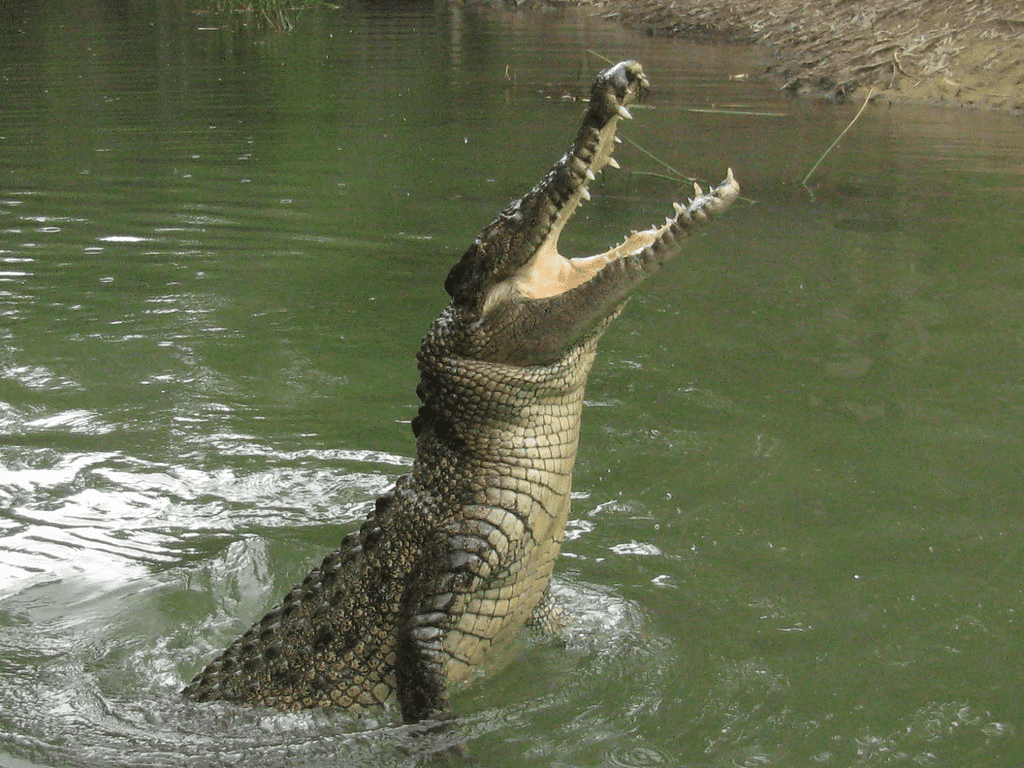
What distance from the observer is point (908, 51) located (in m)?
13.4

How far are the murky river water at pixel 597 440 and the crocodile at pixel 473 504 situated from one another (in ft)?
0.58

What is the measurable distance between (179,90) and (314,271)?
8283 mm

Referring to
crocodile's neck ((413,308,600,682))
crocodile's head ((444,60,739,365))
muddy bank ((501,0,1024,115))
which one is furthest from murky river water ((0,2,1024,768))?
muddy bank ((501,0,1024,115))

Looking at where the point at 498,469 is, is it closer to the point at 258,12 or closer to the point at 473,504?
the point at 473,504

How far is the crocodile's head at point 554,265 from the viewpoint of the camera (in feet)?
10.4

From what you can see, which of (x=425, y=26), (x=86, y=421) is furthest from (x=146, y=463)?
(x=425, y=26)

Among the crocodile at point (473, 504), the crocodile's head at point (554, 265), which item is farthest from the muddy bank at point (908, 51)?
the crocodile at point (473, 504)

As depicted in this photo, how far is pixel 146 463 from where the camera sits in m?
5.43

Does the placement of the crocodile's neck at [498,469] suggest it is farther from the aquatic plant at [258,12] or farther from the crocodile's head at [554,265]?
the aquatic plant at [258,12]

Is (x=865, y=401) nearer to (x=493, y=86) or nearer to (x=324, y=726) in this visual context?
(x=324, y=726)

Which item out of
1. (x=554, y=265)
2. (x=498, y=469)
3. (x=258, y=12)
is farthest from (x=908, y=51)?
(x=258, y=12)

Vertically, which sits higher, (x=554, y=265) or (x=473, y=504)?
(x=554, y=265)

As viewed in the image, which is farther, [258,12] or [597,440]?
[258,12]

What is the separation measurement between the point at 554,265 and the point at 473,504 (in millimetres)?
823
